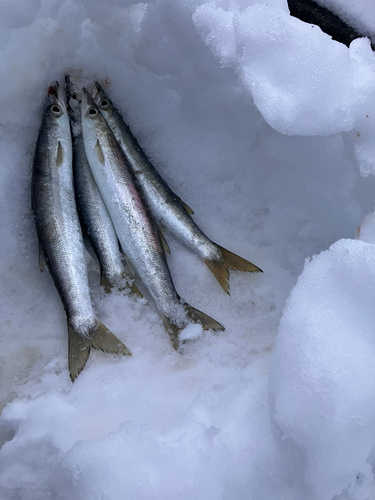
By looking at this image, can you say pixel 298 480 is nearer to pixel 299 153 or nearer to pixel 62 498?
pixel 62 498

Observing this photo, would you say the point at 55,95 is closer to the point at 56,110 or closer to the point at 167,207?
the point at 56,110

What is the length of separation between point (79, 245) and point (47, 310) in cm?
55

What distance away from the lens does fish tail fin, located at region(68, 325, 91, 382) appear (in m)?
2.49

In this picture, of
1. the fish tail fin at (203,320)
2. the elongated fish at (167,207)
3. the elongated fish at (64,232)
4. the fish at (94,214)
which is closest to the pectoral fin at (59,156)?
the elongated fish at (64,232)

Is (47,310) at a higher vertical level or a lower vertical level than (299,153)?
lower

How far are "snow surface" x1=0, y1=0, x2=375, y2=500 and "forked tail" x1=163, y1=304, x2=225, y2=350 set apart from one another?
7 centimetres

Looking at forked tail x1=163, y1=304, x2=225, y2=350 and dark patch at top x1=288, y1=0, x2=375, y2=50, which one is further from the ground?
dark patch at top x1=288, y1=0, x2=375, y2=50

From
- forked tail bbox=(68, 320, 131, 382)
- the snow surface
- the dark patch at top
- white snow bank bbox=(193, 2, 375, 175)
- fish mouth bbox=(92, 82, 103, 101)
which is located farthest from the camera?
the dark patch at top

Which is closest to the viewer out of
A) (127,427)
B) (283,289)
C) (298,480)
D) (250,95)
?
(298,480)

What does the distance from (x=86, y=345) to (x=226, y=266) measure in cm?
112

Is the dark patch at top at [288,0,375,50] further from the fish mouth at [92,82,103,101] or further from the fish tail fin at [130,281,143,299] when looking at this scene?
the fish tail fin at [130,281,143,299]

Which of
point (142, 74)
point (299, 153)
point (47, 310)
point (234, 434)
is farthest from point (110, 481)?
point (142, 74)

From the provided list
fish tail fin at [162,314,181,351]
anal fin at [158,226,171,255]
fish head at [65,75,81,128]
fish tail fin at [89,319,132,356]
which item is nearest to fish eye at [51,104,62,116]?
fish head at [65,75,81,128]

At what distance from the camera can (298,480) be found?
2082 mm
